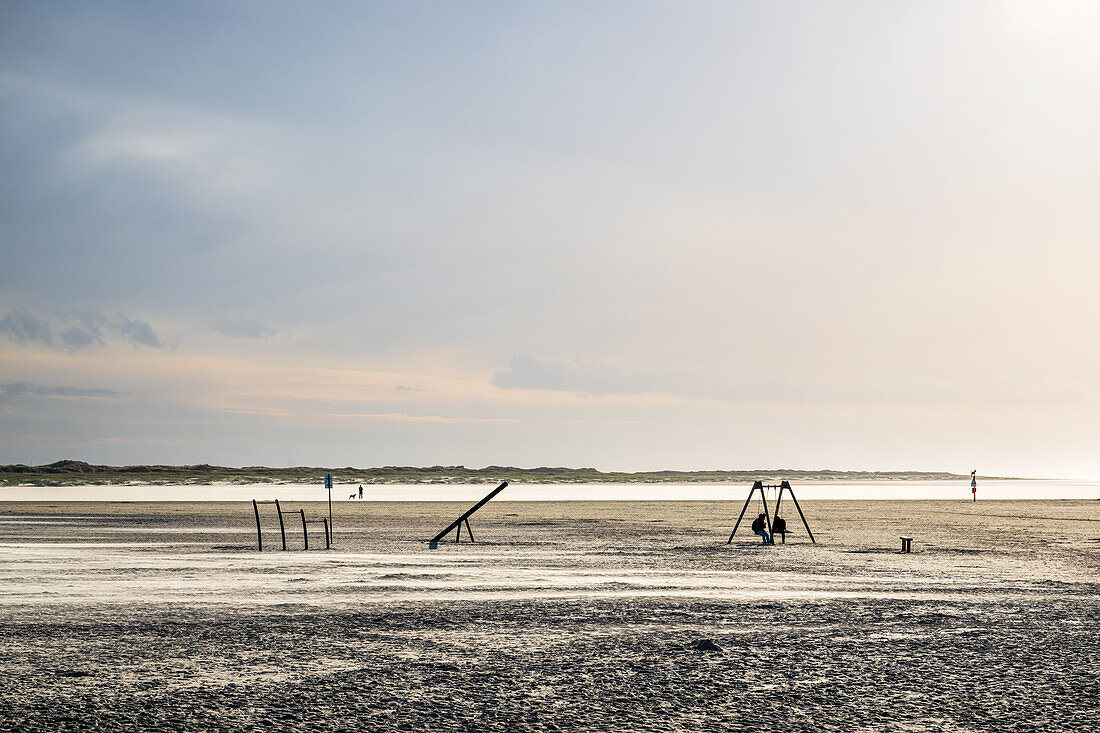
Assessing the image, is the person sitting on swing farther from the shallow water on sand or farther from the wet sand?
the shallow water on sand

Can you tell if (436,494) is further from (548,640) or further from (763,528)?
(548,640)

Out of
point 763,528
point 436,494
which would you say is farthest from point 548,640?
point 436,494

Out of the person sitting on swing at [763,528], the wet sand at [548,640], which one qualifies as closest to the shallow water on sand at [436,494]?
the person sitting on swing at [763,528]

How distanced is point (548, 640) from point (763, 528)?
20.3 m

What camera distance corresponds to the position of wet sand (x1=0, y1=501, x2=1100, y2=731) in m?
9.53

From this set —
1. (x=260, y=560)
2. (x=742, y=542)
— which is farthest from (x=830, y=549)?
(x=260, y=560)

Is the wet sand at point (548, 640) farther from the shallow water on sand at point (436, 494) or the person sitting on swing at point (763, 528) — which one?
the shallow water on sand at point (436, 494)

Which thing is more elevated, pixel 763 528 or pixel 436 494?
pixel 763 528

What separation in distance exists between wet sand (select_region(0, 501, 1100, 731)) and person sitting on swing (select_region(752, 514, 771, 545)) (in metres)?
2.86

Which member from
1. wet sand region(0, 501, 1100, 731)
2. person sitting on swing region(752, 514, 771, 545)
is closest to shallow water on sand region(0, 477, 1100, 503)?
person sitting on swing region(752, 514, 771, 545)

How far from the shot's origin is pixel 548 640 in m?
13.5

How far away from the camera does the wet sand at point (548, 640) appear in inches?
375

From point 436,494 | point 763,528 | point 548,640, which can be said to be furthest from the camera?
point 436,494

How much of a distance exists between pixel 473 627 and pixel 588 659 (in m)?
3.09
